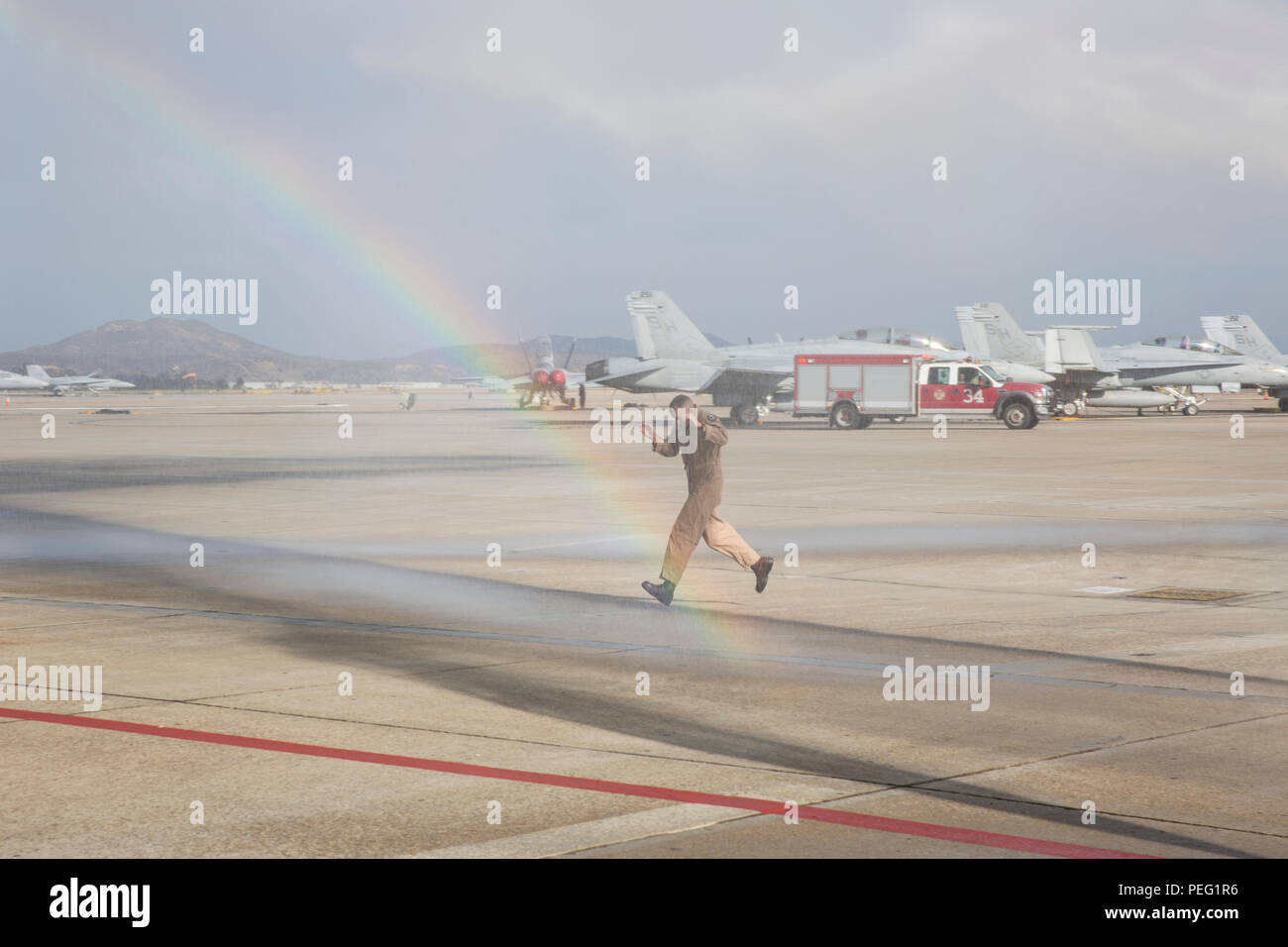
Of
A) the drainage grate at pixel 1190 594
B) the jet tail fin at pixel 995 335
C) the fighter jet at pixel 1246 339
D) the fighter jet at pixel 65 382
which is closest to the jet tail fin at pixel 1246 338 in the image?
the fighter jet at pixel 1246 339

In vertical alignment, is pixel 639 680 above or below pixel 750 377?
below

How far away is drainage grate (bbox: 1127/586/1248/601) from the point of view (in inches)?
499

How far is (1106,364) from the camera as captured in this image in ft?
217

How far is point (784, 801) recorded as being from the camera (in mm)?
6289

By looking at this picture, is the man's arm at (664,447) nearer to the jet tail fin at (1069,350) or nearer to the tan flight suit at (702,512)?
the tan flight suit at (702,512)

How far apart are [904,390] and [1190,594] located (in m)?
37.1

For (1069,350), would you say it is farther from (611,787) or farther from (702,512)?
(611,787)

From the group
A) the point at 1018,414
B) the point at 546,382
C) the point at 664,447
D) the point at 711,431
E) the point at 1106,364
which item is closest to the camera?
the point at 711,431

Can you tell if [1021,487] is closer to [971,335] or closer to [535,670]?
[535,670]

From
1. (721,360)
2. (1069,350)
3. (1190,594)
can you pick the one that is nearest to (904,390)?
(721,360)

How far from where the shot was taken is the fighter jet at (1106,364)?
6147 centimetres

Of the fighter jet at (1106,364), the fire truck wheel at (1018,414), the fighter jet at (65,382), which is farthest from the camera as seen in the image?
the fighter jet at (65,382)

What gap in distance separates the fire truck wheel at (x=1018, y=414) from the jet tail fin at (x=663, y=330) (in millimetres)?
11762
